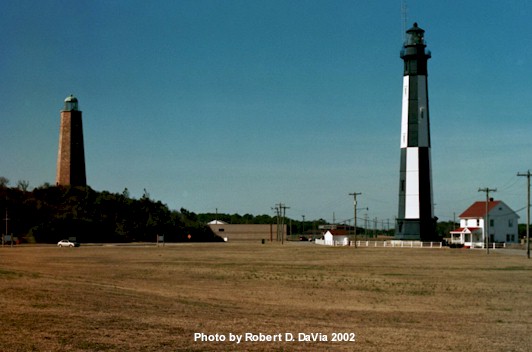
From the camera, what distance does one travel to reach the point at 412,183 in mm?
85562

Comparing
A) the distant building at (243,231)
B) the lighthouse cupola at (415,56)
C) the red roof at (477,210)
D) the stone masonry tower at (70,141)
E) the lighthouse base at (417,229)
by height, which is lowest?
the distant building at (243,231)

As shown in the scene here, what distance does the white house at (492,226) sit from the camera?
103688 millimetres

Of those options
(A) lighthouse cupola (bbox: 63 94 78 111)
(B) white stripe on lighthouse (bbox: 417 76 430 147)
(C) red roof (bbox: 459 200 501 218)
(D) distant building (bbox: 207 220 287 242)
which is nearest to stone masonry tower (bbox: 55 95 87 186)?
(A) lighthouse cupola (bbox: 63 94 78 111)

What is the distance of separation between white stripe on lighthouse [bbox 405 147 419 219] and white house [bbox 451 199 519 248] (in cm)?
2009

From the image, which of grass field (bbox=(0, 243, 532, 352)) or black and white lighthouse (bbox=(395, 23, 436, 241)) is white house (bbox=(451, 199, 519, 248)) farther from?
grass field (bbox=(0, 243, 532, 352))

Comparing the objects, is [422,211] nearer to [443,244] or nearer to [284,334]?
[443,244]

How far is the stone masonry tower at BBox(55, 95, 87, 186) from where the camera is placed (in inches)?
4397

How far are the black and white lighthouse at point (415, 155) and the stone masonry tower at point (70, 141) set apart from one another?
173 ft

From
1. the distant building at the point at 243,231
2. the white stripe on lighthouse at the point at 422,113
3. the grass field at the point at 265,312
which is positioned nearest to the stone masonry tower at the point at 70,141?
the distant building at the point at 243,231

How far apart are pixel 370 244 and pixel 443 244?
42.6 ft

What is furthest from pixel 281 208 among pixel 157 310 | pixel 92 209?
pixel 157 310

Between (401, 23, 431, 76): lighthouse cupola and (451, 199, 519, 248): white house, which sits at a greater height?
(401, 23, 431, 76): lighthouse cupola

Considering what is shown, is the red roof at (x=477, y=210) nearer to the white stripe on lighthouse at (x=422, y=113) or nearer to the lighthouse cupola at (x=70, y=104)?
the white stripe on lighthouse at (x=422, y=113)

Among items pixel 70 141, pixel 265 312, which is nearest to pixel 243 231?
pixel 70 141
